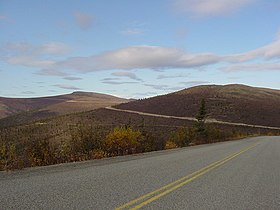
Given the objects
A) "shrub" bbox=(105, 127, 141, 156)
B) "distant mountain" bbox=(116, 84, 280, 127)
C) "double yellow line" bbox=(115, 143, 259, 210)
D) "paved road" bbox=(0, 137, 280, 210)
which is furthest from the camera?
"distant mountain" bbox=(116, 84, 280, 127)

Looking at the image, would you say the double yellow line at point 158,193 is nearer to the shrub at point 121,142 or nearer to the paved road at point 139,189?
the paved road at point 139,189

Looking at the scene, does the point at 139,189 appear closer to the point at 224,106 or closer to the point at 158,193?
the point at 158,193

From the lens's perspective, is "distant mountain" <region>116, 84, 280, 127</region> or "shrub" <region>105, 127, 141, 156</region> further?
"distant mountain" <region>116, 84, 280, 127</region>

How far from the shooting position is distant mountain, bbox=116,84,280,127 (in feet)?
333

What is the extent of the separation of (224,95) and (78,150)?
11630 cm

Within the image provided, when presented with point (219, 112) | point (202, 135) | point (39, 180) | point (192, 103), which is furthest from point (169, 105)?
point (39, 180)

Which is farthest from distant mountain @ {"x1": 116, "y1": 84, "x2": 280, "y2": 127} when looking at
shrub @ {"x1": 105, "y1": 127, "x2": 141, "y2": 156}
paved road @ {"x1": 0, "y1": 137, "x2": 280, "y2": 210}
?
paved road @ {"x1": 0, "y1": 137, "x2": 280, "y2": 210}

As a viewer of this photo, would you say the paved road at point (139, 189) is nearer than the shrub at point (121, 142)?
Yes

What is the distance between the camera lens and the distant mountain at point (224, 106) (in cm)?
10138

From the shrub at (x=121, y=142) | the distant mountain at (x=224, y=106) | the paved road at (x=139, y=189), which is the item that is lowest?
the paved road at (x=139, y=189)

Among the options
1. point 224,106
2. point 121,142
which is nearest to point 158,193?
point 121,142

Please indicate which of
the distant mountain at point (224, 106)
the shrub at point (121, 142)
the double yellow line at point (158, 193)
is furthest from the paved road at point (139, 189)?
the distant mountain at point (224, 106)

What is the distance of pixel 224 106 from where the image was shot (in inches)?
4385

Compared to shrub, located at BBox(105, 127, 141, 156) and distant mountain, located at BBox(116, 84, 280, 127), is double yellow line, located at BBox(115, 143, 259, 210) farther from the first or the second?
distant mountain, located at BBox(116, 84, 280, 127)
